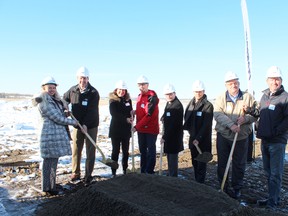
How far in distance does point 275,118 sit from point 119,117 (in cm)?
285

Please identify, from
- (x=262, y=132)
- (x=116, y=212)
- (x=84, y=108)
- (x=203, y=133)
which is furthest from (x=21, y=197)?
(x=262, y=132)

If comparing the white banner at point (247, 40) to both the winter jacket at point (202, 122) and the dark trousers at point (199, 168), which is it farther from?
the dark trousers at point (199, 168)

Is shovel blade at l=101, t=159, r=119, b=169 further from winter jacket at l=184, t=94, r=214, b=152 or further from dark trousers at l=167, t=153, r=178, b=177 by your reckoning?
winter jacket at l=184, t=94, r=214, b=152

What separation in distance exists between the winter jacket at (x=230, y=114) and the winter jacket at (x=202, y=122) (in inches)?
6.3

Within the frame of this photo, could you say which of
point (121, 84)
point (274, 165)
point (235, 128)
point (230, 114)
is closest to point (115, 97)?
point (121, 84)

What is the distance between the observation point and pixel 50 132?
15.8ft

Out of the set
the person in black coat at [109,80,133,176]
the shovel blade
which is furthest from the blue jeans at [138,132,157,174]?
the shovel blade

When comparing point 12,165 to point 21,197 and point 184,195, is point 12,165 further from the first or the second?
point 184,195

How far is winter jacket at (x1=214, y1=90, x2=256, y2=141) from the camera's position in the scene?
4.88m

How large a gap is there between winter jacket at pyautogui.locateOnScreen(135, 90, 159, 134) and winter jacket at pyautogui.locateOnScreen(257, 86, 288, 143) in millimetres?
2064

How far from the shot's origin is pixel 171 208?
3340mm

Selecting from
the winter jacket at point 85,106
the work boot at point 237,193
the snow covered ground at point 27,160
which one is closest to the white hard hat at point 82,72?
the winter jacket at point 85,106

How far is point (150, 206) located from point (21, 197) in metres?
2.57

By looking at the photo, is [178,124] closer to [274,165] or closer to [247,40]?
[274,165]
